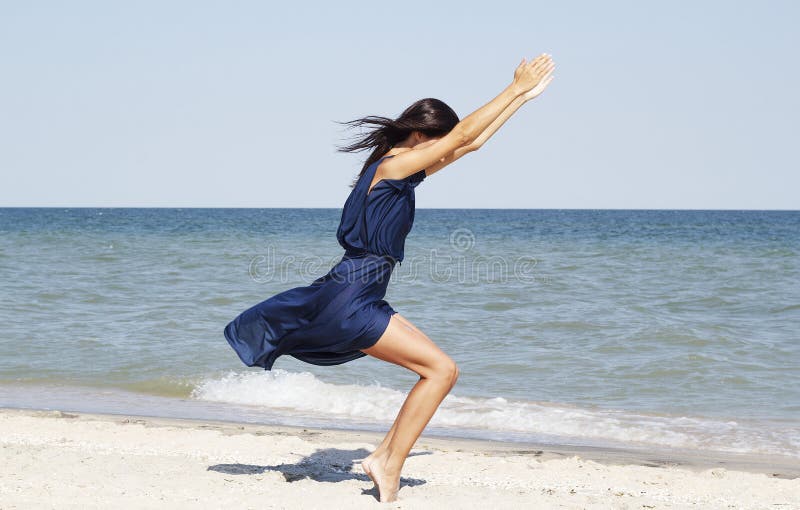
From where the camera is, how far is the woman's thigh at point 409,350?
385cm

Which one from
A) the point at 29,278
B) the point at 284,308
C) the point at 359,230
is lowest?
the point at 29,278

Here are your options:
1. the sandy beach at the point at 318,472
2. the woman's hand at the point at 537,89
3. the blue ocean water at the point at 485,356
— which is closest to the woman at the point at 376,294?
the woman's hand at the point at 537,89

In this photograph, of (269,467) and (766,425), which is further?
(766,425)

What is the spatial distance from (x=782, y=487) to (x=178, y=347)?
→ 6.62 meters

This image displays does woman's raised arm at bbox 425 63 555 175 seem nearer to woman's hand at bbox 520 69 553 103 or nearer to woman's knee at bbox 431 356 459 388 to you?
woman's hand at bbox 520 69 553 103

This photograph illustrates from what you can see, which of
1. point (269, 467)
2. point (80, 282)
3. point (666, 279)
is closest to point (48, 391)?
point (269, 467)

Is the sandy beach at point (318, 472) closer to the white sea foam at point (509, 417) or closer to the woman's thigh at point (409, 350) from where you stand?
the white sea foam at point (509, 417)

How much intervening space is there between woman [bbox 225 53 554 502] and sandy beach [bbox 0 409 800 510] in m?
0.69

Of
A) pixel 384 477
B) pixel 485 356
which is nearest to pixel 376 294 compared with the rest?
pixel 384 477

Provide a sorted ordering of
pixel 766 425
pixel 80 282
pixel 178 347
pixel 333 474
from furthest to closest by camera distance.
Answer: pixel 80 282
pixel 178 347
pixel 766 425
pixel 333 474

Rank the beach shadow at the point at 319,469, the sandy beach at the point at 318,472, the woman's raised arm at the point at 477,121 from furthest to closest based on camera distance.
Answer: the beach shadow at the point at 319,469, the sandy beach at the point at 318,472, the woman's raised arm at the point at 477,121

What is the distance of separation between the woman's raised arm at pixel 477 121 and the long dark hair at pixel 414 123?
135 mm

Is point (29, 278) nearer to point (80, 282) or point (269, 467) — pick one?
point (80, 282)

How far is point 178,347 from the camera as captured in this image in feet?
32.1
